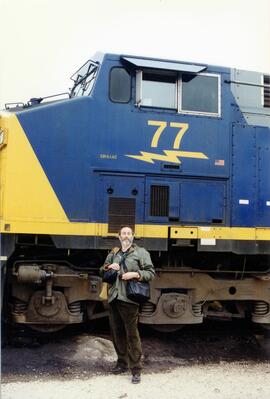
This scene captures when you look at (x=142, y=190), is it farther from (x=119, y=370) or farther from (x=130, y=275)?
(x=119, y=370)

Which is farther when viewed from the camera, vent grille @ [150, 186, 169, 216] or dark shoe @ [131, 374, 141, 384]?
vent grille @ [150, 186, 169, 216]

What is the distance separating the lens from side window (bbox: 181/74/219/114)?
19.1 ft

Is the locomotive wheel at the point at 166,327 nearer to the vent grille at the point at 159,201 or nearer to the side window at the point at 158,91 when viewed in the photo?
the vent grille at the point at 159,201

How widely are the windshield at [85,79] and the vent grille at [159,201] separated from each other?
5.04 feet

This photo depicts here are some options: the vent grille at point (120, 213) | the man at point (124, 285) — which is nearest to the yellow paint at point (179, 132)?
the vent grille at point (120, 213)

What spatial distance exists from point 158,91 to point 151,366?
341cm

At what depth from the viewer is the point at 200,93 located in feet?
19.3

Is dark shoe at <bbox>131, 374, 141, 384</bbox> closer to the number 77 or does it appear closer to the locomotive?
the locomotive

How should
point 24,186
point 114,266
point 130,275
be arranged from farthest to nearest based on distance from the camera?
point 24,186
point 114,266
point 130,275

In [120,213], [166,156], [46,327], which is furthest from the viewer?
[46,327]

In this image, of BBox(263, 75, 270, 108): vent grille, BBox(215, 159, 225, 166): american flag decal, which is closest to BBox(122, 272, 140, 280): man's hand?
BBox(215, 159, 225, 166): american flag decal

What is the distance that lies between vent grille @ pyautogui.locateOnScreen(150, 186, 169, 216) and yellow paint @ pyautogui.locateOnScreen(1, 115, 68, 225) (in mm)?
1120

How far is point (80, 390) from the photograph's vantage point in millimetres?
4414

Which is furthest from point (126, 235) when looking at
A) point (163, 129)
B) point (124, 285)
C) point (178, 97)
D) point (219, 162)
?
point (178, 97)
